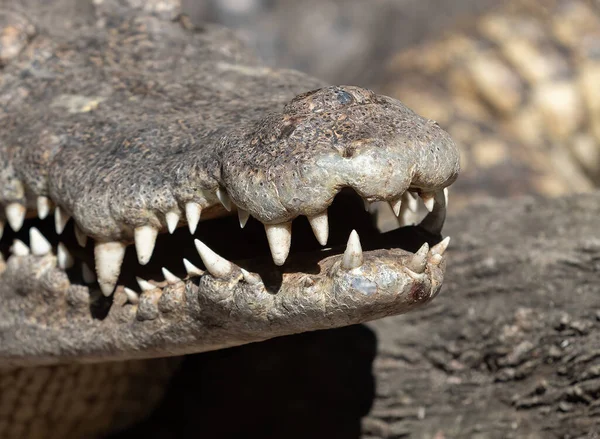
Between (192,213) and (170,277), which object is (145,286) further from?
(192,213)

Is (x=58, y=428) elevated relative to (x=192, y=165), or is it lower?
lower

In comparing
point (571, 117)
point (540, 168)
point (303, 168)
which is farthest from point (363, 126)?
point (571, 117)

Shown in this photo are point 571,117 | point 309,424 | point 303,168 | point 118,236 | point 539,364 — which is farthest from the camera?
point 571,117

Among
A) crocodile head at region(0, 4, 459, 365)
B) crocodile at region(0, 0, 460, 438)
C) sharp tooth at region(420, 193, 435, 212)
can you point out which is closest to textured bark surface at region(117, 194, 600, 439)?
crocodile at region(0, 0, 460, 438)

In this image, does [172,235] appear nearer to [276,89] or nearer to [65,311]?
[65,311]

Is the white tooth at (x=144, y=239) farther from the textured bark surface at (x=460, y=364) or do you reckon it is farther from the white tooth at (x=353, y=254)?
the textured bark surface at (x=460, y=364)

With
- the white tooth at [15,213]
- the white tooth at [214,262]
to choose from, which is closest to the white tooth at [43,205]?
the white tooth at [15,213]
